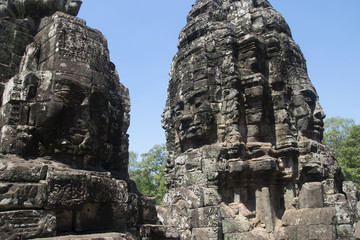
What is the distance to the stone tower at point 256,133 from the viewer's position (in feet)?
30.7

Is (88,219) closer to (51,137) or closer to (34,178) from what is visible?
(34,178)

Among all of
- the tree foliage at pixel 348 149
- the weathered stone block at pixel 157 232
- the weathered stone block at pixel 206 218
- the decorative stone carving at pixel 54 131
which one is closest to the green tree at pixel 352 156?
the tree foliage at pixel 348 149

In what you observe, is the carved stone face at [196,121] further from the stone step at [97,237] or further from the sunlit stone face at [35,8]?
the stone step at [97,237]

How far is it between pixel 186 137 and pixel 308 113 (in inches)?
153

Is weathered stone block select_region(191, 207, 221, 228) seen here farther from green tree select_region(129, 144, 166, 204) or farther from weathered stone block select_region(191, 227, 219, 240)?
green tree select_region(129, 144, 166, 204)

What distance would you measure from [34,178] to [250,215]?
7.12m

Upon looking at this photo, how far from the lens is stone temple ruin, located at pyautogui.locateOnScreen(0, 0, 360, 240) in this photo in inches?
141

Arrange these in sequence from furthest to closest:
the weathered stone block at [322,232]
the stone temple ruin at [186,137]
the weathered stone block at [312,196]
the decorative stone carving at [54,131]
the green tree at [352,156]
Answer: the green tree at [352,156]
the weathered stone block at [312,196]
the weathered stone block at [322,232]
the stone temple ruin at [186,137]
the decorative stone carving at [54,131]

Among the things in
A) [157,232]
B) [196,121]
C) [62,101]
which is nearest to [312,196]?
[196,121]

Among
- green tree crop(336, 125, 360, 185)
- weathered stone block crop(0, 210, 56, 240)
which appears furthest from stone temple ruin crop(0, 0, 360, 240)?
green tree crop(336, 125, 360, 185)

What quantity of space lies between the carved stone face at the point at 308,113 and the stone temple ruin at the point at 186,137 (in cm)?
4

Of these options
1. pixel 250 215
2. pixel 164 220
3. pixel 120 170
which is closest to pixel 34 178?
pixel 120 170

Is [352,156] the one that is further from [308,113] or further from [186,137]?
[186,137]

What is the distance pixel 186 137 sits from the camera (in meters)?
10.7
